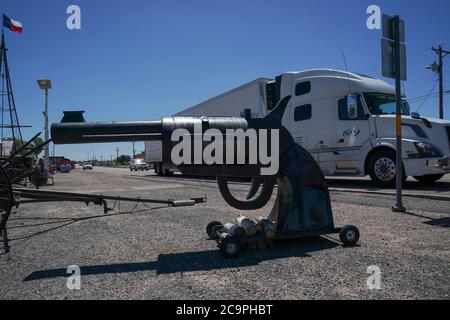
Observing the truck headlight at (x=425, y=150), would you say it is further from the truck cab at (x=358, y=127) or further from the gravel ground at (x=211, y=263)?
the gravel ground at (x=211, y=263)

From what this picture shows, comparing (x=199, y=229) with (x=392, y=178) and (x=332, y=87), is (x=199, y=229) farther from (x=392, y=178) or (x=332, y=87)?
(x=332, y=87)

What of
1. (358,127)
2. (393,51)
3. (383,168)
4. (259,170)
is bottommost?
(383,168)

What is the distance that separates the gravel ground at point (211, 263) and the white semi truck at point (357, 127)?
4.83 meters

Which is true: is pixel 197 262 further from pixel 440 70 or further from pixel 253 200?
pixel 440 70

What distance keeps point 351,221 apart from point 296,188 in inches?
87.6

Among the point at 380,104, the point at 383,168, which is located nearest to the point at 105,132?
the point at 383,168

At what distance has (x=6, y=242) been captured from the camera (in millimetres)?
4922

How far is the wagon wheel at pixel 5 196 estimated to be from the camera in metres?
4.50

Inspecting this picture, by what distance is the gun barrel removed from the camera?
4.00 m

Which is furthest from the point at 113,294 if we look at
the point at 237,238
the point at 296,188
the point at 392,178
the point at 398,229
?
the point at 392,178

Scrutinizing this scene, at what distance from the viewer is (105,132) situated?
4094 millimetres

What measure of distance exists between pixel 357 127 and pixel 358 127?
4 cm

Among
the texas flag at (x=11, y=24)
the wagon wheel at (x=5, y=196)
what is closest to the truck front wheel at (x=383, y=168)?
the wagon wheel at (x=5, y=196)

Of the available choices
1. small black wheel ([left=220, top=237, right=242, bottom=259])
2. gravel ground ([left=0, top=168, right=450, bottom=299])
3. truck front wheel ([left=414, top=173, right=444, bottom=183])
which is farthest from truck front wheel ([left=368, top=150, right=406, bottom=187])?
small black wheel ([left=220, top=237, right=242, bottom=259])
